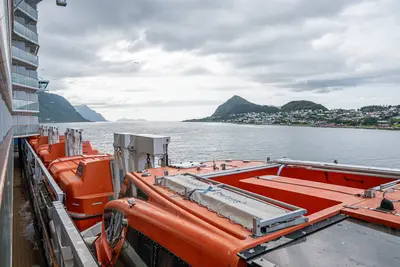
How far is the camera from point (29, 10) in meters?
31.1

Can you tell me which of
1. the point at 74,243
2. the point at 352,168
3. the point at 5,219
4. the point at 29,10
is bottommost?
the point at 74,243

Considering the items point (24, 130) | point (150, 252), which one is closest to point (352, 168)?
point (150, 252)

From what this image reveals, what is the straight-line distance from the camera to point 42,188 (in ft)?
26.3

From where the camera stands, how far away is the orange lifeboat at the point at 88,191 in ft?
21.1

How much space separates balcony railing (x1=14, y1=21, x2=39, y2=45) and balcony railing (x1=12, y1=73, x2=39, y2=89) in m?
3.66

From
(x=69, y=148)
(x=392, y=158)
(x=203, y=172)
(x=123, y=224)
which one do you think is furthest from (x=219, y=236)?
(x=392, y=158)

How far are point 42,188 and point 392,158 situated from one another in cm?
3355

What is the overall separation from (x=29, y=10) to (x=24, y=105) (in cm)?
960

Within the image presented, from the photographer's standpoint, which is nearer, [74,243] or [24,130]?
[74,243]

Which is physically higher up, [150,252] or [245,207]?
[245,207]

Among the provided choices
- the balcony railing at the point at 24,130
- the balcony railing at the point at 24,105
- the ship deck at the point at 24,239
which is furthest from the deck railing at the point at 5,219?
the balcony railing at the point at 24,105

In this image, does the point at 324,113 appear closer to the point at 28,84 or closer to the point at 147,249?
the point at 28,84

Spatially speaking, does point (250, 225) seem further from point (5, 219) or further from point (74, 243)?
point (5, 219)

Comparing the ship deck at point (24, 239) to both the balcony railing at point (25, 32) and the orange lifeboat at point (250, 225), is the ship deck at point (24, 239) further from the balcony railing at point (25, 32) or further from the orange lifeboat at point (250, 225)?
the balcony railing at point (25, 32)
